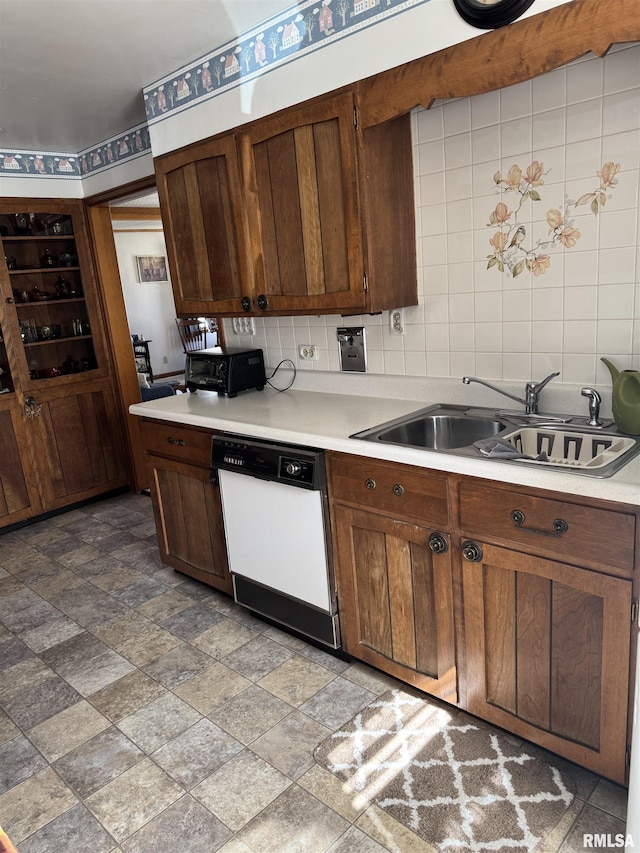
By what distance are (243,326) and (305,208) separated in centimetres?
103

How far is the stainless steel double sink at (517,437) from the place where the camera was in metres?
1.65

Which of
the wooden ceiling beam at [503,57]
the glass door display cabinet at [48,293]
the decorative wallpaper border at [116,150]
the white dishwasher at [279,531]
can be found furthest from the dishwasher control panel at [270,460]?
the glass door display cabinet at [48,293]

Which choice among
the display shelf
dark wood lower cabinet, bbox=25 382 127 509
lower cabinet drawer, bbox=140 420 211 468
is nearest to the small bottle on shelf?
the display shelf

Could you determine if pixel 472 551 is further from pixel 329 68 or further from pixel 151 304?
pixel 151 304

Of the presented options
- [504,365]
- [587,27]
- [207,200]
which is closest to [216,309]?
[207,200]

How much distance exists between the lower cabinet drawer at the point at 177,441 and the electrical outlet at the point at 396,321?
908mm

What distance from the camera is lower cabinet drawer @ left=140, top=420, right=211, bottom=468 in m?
2.67

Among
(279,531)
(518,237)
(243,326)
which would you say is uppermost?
(518,237)

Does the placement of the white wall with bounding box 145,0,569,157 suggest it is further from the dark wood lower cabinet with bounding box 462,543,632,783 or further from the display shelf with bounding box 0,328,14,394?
the display shelf with bounding box 0,328,14,394

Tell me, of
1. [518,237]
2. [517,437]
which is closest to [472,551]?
[517,437]

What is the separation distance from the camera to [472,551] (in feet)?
5.79

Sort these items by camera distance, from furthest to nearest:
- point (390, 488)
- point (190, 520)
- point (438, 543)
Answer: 1. point (190, 520)
2. point (390, 488)
3. point (438, 543)

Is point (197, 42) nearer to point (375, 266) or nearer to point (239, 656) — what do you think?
point (375, 266)

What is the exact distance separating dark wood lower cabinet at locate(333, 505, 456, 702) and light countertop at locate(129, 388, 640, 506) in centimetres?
25
